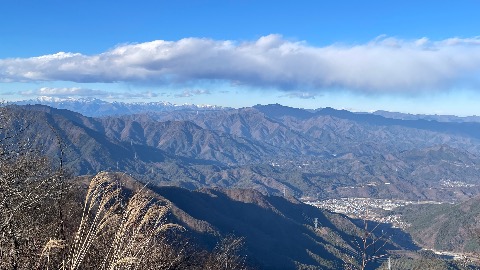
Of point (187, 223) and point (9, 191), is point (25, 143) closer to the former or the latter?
point (9, 191)

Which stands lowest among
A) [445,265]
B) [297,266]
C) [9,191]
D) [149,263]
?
[297,266]

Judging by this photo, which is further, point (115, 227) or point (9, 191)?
point (9, 191)

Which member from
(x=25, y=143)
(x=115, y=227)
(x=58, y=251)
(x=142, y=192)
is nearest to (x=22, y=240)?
(x=58, y=251)

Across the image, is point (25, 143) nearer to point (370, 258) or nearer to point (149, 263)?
point (149, 263)

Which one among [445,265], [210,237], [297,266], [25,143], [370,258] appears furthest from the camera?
[297,266]

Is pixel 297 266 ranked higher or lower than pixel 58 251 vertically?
lower

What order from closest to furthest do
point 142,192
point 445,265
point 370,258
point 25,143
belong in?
point 142,192 → point 370,258 → point 25,143 → point 445,265

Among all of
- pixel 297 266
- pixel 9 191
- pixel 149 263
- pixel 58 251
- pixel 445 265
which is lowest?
pixel 297 266

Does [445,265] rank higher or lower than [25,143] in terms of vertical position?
lower

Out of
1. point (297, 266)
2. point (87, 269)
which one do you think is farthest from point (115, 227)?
point (297, 266)
